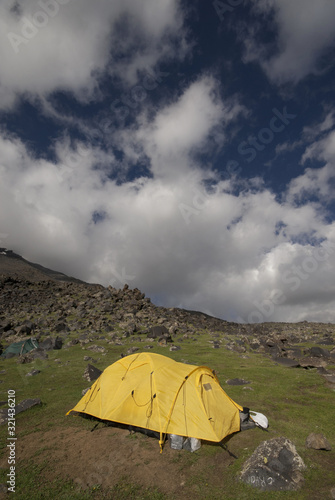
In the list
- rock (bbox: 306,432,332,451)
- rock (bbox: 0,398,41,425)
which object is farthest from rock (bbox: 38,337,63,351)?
rock (bbox: 306,432,332,451)

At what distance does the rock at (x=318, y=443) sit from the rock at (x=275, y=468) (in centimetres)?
199

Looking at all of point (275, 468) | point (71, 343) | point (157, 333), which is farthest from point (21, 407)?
point (157, 333)

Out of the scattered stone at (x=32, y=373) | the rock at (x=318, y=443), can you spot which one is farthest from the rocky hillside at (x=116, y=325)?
the scattered stone at (x=32, y=373)

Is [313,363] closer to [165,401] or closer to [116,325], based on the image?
[165,401]

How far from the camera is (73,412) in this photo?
15711mm

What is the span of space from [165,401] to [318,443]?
7177 mm

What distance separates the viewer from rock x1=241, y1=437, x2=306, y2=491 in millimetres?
9094

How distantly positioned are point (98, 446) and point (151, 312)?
5985 centimetres

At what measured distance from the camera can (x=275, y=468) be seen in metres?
9.59

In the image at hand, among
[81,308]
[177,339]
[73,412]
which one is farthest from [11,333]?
[73,412]

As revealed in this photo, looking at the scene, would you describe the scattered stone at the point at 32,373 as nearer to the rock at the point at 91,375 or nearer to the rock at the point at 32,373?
the rock at the point at 32,373

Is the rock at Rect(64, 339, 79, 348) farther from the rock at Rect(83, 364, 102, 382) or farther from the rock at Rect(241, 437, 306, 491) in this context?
the rock at Rect(241, 437, 306, 491)

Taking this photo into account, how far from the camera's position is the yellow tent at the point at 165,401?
471 inches

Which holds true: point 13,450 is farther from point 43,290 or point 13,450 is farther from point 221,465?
point 43,290
